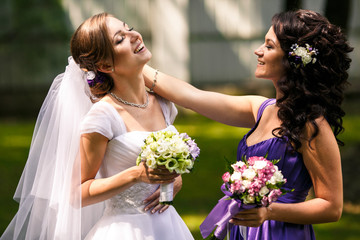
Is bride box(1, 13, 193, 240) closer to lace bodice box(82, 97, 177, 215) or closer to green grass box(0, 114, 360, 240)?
lace bodice box(82, 97, 177, 215)

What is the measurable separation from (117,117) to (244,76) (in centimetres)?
1187

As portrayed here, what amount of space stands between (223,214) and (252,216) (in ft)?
0.72

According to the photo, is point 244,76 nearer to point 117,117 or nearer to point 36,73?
point 36,73

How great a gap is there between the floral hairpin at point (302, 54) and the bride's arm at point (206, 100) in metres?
0.60

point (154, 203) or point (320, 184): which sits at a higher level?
point (320, 184)

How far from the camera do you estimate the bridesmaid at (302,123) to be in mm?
3279

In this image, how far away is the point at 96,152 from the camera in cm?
331

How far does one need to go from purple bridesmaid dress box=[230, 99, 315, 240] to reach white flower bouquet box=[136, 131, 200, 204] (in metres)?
0.56

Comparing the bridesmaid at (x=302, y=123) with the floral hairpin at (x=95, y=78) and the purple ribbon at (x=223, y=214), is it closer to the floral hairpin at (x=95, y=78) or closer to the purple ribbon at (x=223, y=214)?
the purple ribbon at (x=223, y=214)

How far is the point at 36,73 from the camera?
14727mm

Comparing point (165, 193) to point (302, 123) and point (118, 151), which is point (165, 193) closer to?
point (118, 151)

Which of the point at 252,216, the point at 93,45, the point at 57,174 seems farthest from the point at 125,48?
the point at 252,216

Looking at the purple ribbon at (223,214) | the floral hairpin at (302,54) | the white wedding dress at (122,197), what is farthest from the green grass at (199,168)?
the floral hairpin at (302,54)

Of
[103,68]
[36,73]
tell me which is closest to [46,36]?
[36,73]
